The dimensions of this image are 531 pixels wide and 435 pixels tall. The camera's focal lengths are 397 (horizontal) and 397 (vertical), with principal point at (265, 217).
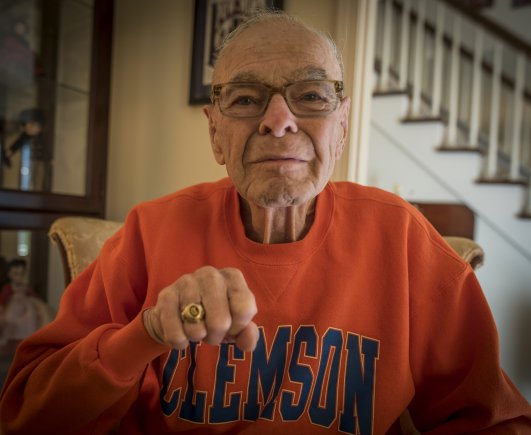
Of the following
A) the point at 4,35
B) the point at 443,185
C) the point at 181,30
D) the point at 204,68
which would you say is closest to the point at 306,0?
the point at 204,68

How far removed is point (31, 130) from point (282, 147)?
1560mm

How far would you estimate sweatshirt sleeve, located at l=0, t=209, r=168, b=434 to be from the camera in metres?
0.61

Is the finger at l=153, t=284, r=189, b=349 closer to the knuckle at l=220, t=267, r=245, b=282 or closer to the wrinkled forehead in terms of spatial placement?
the knuckle at l=220, t=267, r=245, b=282

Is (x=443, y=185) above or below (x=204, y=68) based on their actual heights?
below

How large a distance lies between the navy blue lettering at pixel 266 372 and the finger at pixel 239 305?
28 cm

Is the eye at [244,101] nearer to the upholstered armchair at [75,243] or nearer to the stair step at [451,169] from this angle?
the upholstered armchair at [75,243]

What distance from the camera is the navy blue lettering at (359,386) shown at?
0.73 m

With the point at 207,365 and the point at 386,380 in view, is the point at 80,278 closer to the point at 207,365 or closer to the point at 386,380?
the point at 207,365

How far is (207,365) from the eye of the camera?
0.76 meters

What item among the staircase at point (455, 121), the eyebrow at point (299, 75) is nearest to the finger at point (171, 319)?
the eyebrow at point (299, 75)

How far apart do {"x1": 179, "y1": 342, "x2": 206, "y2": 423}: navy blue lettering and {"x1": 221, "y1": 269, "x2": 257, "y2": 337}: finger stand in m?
0.32

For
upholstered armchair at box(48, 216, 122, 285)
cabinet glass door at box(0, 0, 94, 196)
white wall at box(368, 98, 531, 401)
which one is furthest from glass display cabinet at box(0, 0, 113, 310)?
white wall at box(368, 98, 531, 401)

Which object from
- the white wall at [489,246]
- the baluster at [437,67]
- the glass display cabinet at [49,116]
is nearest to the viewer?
the glass display cabinet at [49,116]

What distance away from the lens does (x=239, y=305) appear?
474 millimetres
